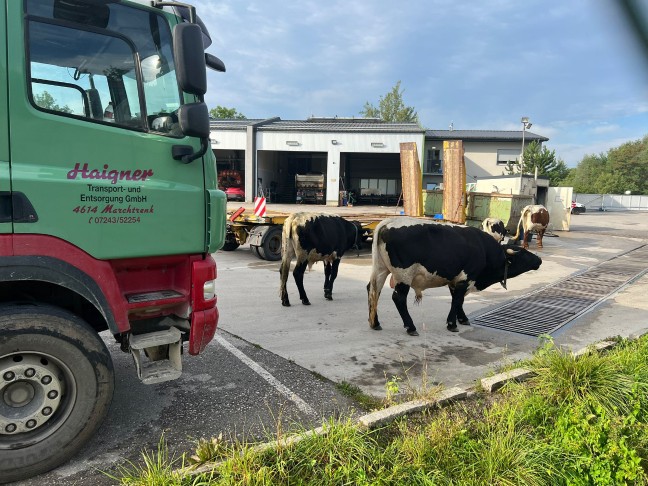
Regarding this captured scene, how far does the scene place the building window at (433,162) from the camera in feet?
120

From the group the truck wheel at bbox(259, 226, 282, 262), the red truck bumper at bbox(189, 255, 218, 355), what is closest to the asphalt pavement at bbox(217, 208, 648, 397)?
the truck wheel at bbox(259, 226, 282, 262)

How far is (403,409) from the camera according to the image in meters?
3.35

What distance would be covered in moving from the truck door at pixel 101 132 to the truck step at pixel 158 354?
24.0 inches

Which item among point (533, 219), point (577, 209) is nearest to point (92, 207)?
point (533, 219)

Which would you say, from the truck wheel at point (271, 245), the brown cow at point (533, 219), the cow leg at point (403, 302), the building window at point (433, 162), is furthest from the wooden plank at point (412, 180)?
the building window at point (433, 162)

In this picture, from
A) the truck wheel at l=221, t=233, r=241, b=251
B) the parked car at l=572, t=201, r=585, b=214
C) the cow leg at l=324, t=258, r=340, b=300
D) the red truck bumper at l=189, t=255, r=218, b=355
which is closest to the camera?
the red truck bumper at l=189, t=255, r=218, b=355

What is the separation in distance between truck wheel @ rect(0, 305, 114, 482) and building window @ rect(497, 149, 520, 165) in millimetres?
38341

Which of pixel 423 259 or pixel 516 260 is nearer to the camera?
pixel 423 259

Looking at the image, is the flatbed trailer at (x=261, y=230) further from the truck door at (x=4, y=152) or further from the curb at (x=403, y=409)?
the truck door at (x=4, y=152)

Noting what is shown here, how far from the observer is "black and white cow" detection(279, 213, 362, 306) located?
23.7ft

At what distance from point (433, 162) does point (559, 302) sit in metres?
30.6

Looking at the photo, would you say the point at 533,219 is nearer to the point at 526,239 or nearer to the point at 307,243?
the point at 526,239

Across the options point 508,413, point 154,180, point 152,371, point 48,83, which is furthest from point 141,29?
point 508,413

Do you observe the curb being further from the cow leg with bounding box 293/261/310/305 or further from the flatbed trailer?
the flatbed trailer
